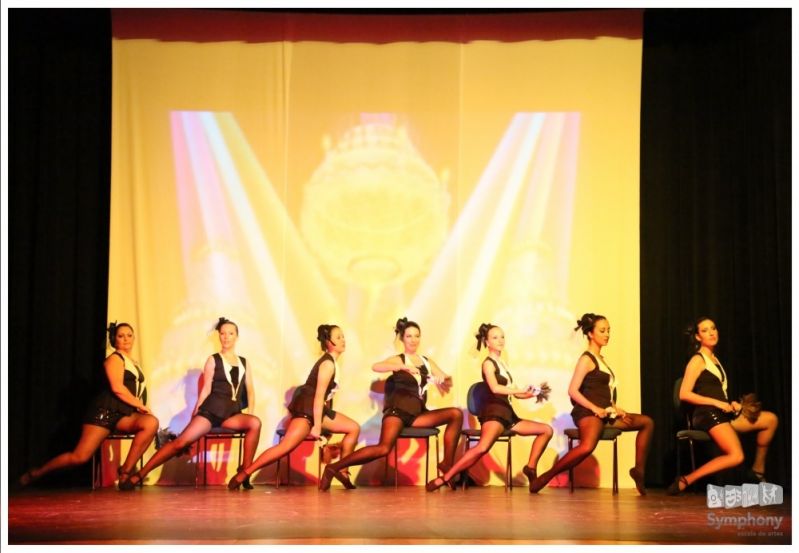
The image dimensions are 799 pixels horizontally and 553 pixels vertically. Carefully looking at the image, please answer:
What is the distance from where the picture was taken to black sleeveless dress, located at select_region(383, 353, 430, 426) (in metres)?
6.99

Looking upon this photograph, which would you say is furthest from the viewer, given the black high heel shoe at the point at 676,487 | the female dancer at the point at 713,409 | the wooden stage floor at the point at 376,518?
the black high heel shoe at the point at 676,487

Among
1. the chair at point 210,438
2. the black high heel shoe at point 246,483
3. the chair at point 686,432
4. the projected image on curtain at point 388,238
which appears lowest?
the black high heel shoe at point 246,483

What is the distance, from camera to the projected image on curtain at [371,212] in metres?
7.47

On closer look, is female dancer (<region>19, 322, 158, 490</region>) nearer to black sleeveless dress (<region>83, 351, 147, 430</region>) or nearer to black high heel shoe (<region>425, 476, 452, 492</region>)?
black sleeveless dress (<region>83, 351, 147, 430</region>)

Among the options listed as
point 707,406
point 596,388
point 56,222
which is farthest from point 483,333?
point 56,222

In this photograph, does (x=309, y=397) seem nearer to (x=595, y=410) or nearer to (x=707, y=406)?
(x=595, y=410)

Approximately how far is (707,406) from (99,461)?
413 cm

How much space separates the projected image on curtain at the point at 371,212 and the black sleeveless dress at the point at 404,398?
0.33 m

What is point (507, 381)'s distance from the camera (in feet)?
23.5

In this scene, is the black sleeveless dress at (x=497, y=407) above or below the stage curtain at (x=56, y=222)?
below

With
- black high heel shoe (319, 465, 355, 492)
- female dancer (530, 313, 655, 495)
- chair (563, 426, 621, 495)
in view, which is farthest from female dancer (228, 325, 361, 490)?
chair (563, 426, 621, 495)

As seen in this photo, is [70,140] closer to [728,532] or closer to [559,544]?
[559,544]

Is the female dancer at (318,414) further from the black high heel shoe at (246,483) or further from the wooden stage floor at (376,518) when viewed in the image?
the wooden stage floor at (376,518)

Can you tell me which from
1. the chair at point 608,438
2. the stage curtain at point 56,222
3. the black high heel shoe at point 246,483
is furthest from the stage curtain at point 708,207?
the stage curtain at point 56,222
